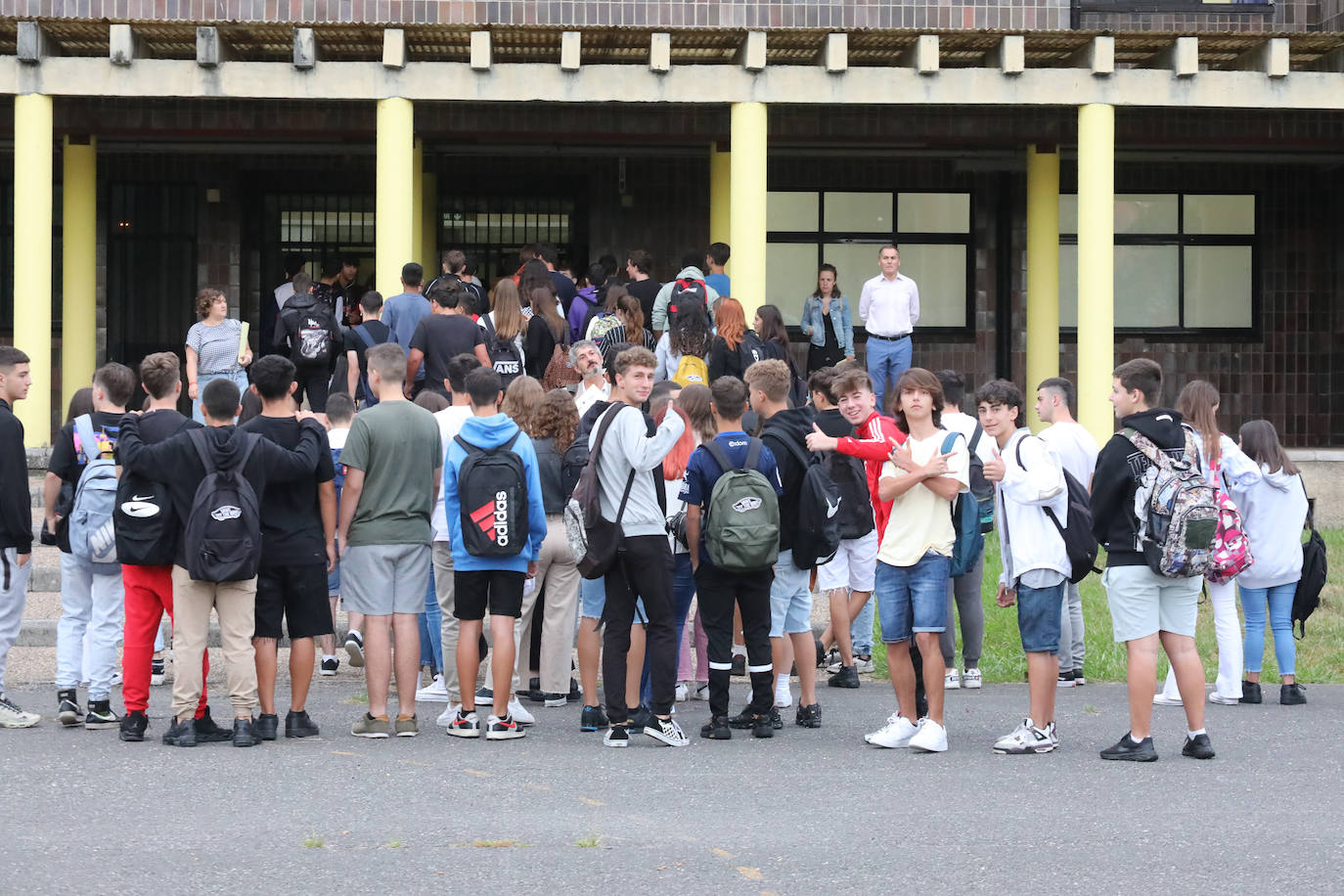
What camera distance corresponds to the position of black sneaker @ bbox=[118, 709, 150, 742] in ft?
25.5

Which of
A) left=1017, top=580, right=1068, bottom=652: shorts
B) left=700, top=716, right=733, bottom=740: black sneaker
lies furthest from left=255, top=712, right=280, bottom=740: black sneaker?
left=1017, top=580, right=1068, bottom=652: shorts

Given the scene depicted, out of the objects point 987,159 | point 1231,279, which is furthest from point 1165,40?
point 1231,279

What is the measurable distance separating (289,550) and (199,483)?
1.68 feet

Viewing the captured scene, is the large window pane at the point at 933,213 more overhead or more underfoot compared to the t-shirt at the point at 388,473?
more overhead

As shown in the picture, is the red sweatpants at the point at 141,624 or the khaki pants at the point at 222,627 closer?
the khaki pants at the point at 222,627

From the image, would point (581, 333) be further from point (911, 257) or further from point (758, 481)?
point (911, 257)

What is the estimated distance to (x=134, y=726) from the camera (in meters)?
7.77

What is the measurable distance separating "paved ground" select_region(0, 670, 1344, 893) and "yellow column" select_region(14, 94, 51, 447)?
6.80m

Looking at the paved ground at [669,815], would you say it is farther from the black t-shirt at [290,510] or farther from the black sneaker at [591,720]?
the black t-shirt at [290,510]

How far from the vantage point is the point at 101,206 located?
60.0ft

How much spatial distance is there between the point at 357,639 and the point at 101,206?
10.4 metres

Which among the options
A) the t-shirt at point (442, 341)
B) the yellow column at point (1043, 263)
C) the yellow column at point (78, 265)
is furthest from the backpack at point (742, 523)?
the yellow column at point (78, 265)

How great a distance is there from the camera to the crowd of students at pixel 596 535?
7.54 metres

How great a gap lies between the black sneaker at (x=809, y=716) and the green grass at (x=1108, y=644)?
1.84 metres
